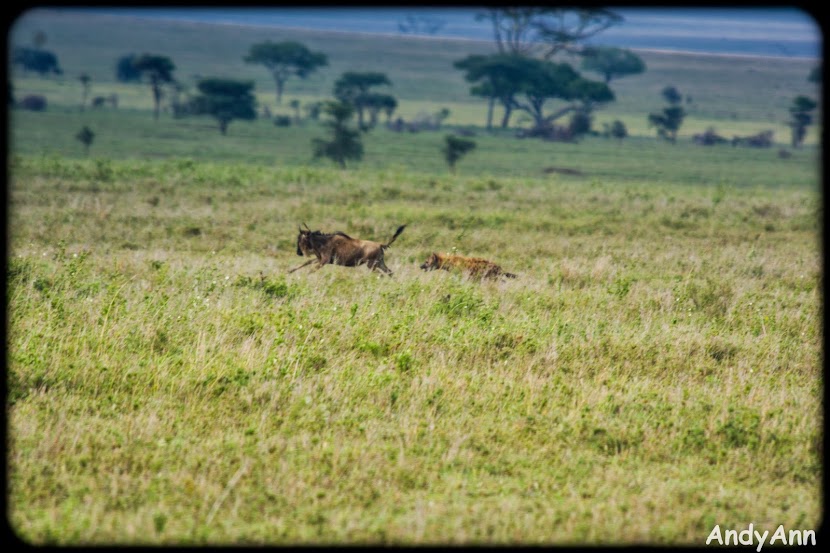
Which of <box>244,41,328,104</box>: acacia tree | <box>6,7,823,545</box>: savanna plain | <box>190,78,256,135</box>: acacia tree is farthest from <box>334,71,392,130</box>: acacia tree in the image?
<box>6,7,823,545</box>: savanna plain

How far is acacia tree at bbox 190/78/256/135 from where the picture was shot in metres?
56.7

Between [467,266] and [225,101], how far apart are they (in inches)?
1954

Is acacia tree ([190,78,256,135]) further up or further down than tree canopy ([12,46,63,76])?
further down

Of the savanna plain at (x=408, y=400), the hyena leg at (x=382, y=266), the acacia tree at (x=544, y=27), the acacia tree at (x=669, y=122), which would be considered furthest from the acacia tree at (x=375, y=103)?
the hyena leg at (x=382, y=266)

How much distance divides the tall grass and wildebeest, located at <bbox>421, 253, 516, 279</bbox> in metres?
0.30

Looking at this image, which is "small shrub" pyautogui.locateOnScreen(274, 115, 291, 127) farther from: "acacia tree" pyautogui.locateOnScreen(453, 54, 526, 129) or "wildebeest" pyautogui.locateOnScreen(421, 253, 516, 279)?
"wildebeest" pyautogui.locateOnScreen(421, 253, 516, 279)

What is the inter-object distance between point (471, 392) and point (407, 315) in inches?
74.1

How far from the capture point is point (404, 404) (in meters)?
5.66

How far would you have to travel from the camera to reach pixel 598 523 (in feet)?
14.2

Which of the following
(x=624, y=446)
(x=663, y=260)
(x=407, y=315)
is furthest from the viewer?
(x=663, y=260)

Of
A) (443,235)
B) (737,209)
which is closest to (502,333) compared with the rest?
(443,235)

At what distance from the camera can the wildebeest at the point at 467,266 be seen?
10.3 m

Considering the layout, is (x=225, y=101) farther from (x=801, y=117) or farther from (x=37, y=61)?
(x=801, y=117)

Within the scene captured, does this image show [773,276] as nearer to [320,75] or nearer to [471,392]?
[471,392]
